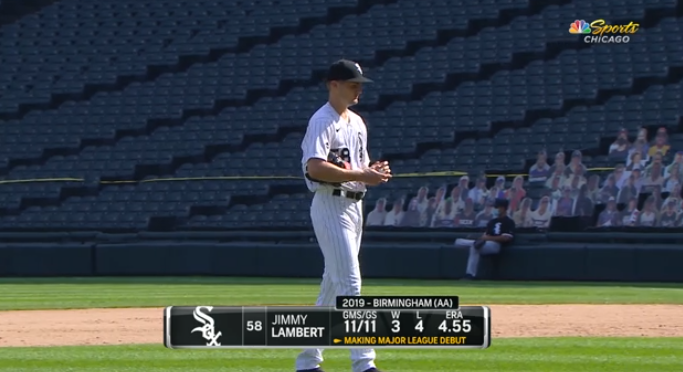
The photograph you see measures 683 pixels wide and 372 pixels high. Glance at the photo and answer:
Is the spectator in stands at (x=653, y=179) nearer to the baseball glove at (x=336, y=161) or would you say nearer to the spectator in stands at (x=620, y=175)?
the spectator in stands at (x=620, y=175)

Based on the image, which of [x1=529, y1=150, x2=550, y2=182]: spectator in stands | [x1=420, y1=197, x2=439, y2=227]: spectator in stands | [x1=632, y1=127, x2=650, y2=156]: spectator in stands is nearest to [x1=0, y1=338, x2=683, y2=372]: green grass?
[x1=632, y1=127, x2=650, y2=156]: spectator in stands

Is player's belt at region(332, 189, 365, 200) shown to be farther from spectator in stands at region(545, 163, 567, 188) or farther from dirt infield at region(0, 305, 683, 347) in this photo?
spectator in stands at region(545, 163, 567, 188)

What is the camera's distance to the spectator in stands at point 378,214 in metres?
20.7

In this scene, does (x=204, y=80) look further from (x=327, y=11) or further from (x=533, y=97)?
(x=533, y=97)

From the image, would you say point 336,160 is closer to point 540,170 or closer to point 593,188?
point 593,188

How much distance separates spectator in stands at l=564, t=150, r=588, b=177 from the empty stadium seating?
1.03 feet

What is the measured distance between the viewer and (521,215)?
63.0 feet

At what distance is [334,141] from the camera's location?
666cm

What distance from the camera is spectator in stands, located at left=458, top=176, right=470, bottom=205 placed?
65.0 ft

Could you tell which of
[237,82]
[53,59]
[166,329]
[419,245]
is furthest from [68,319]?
[53,59]

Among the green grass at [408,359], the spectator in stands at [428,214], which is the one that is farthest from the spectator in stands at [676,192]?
the green grass at [408,359]

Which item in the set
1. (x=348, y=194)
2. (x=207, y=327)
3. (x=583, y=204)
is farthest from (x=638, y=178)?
(x=207, y=327)

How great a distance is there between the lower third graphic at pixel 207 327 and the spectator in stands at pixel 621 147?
14.3 metres

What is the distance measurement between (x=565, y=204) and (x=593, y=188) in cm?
53
